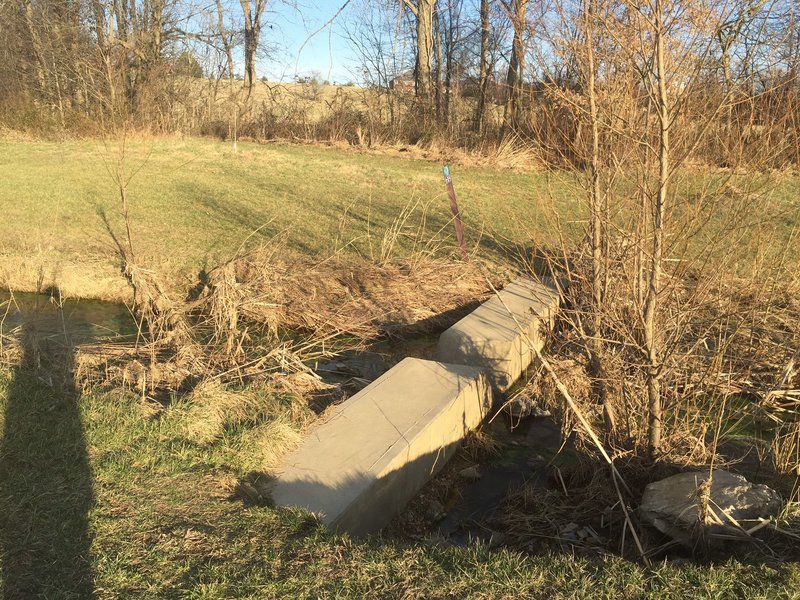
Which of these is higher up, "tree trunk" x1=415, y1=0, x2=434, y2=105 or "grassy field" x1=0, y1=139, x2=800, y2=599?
"tree trunk" x1=415, y1=0, x2=434, y2=105

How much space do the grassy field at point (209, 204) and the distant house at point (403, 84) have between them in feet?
20.2

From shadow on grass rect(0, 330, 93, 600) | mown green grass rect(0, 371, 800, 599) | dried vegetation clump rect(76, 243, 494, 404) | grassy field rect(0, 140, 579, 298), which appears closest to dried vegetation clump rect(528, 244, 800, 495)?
grassy field rect(0, 140, 579, 298)

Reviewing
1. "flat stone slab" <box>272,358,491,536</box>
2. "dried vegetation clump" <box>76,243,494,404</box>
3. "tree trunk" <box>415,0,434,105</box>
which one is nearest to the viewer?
"flat stone slab" <box>272,358,491,536</box>

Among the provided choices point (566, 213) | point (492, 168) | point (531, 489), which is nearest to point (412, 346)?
point (531, 489)

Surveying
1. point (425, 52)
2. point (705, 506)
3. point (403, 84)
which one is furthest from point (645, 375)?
point (403, 84)

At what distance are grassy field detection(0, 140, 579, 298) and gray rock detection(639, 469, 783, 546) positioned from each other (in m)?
1.72

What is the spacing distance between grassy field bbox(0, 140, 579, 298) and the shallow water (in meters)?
0.22

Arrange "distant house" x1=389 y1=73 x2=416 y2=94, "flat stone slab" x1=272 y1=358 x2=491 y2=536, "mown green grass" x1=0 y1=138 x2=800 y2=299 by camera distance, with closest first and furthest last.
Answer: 1. "flat stone slab" x1=272 y1=358 x2=491 y2=536
2. "mown green grass" x1=0 y1=138 x2=800 y2=299
3. "distant house" x1=389 y1=73 x2=416 y2=94

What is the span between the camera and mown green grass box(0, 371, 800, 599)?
9.36ft

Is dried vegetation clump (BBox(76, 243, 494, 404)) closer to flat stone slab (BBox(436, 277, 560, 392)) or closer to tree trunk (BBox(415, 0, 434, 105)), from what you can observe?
flat stone slab (BBox(436, 277, 560, 392))

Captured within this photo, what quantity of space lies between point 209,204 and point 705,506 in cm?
1024

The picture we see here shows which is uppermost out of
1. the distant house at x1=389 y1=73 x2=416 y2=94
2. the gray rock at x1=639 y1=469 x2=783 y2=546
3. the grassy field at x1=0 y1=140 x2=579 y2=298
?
the distant house at x1=389 y1=73 x2=416 y2=94

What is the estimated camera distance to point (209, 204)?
12.1 meters

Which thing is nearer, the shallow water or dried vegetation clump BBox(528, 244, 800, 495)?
dried vegetation clump BBox(528, 244, 800, 495)
